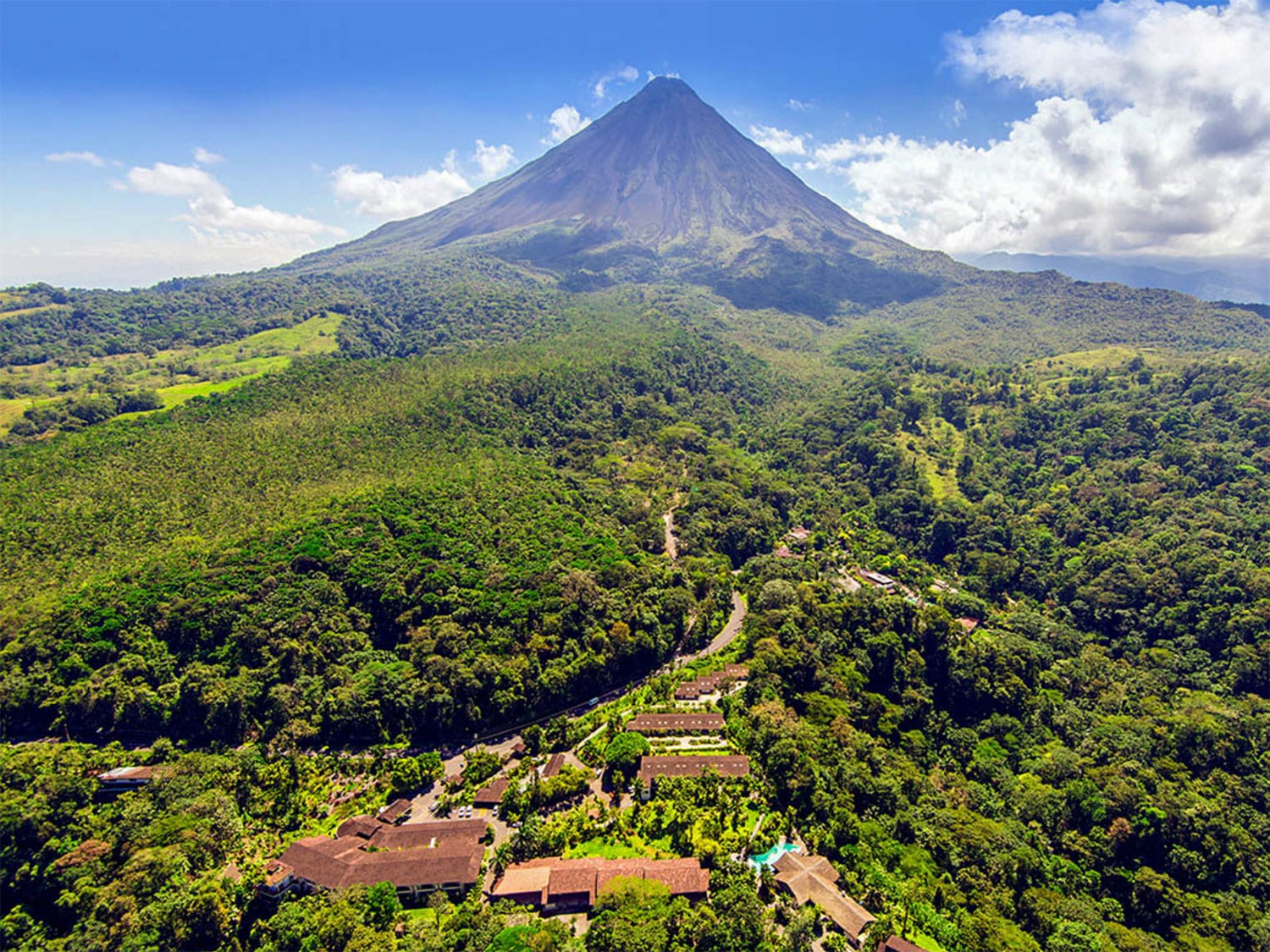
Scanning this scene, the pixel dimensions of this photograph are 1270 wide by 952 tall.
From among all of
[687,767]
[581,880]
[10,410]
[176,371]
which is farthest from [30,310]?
[581,880]

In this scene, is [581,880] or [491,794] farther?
[491,794]

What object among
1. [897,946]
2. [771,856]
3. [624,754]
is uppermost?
[624,754]

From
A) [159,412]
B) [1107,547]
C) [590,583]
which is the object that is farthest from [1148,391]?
[159,412]

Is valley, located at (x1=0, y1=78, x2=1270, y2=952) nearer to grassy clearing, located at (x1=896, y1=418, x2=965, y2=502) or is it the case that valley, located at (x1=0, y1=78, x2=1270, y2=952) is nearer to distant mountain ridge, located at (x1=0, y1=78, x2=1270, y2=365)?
grassy clearing, located at (x1=896, y1=418, x2=965, y2=502)

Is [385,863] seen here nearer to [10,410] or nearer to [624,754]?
[624,754]

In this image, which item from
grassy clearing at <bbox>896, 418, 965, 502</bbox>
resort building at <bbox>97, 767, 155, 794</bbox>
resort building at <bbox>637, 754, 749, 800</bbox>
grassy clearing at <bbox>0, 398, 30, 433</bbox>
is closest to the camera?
resort building at <bbox>97, 767, 155, 794</bbox>

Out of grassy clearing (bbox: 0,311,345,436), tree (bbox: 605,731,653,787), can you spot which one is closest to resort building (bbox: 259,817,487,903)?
tree (bbox: 605,731,653,787)
